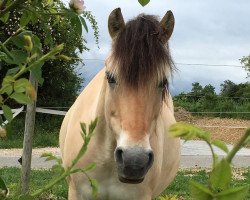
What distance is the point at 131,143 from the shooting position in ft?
7.73

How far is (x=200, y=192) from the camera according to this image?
369 mm

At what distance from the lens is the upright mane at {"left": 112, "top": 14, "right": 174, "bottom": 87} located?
2.65 meters

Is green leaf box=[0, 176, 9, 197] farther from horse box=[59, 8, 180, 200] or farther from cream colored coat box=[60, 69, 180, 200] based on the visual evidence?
cream colored coat box=[60, 69, 180, 200]

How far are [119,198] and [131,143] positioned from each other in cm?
94

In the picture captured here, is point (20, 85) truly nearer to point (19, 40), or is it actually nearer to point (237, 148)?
point (19, 40)

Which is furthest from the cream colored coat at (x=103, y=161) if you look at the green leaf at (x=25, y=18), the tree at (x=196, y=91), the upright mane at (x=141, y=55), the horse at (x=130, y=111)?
the tree at (x=196, y=91)

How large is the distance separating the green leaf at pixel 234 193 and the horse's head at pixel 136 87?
6.46ft

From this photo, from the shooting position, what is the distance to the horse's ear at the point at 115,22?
301 cm

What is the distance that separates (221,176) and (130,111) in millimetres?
2181

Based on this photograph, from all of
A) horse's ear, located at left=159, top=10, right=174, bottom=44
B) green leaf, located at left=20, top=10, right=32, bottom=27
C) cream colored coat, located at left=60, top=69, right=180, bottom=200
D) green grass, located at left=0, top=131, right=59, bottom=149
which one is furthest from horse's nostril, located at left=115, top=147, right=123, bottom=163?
green grass, located at left=0, top=131, right=59, bottom=149

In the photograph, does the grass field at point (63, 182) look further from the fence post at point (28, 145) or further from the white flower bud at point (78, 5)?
the white flower bud at point (78, 5)

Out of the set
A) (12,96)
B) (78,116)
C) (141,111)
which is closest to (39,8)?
(12,96)

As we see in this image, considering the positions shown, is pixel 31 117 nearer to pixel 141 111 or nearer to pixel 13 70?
Answer: pixel 141 111

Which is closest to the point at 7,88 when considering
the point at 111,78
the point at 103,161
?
the point at 111,78
